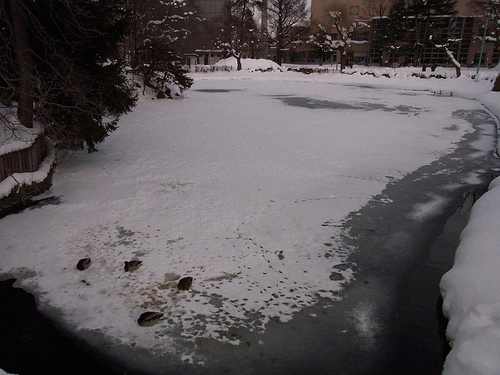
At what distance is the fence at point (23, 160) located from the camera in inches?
285

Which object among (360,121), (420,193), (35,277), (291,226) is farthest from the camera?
(360,121)

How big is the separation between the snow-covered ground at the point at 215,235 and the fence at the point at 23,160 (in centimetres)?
65

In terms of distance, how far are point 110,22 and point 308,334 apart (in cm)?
810

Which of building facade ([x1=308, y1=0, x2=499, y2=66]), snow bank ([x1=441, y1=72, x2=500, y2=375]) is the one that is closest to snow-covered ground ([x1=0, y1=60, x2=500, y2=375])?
snow bank ([x1=441, y1=72, x2=500, y2=375])

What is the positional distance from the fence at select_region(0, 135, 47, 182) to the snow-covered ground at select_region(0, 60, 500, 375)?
0.65 meters

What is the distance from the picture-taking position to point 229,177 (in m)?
8.96

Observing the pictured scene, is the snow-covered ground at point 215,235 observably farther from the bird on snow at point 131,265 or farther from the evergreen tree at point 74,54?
the evergreen tree at point 74,54

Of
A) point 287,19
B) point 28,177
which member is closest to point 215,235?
point 28,177

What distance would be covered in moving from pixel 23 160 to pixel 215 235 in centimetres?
428

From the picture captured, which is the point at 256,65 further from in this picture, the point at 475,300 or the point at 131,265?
the point at 475,300

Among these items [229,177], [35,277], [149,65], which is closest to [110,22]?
[229,177]

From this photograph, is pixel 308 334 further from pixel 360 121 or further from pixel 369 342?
pixel 360 121

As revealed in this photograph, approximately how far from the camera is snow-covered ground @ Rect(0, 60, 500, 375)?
426 cm

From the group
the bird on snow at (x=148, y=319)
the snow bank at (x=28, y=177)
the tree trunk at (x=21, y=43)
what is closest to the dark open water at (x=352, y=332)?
the bird on snow at (x=148, y=319)
